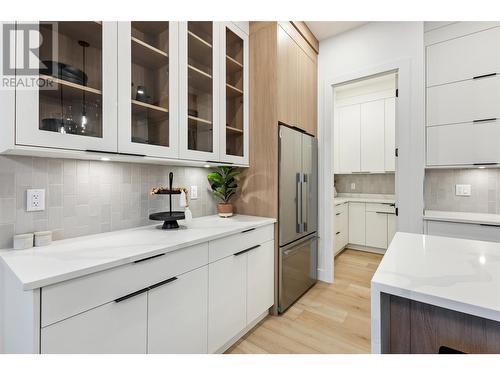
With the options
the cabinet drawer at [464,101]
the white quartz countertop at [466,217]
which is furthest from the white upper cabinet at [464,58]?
the white quartz countertop at [466,217]

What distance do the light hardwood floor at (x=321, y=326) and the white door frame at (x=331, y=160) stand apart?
352 mm

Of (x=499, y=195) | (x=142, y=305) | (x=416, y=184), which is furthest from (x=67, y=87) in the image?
(x=499, y=195)

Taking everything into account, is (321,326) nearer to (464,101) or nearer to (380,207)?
(464,101)

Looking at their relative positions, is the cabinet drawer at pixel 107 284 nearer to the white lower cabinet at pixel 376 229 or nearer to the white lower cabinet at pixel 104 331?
the white lower cabinet at pixel 104 331

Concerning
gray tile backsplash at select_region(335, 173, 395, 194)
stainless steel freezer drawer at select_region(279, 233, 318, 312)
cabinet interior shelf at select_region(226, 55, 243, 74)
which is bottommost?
stainless steel freezer drawer at select_region(279, 233, 318, 312)

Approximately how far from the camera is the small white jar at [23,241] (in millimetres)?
1156

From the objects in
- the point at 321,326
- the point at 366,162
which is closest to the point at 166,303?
the point at 321,326

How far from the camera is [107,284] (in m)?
0.99

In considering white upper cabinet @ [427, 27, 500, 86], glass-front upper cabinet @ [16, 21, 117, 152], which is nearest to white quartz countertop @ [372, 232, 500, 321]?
glass-front upper cabinet @ [16, 21, 117, 152]

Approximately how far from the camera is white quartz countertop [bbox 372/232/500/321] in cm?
65
